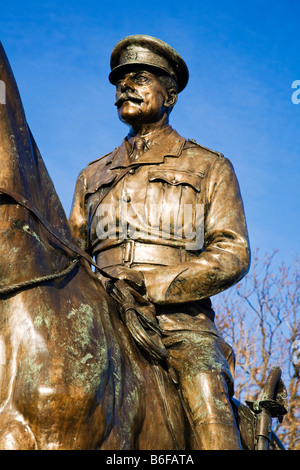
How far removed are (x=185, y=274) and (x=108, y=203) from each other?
3.17ft

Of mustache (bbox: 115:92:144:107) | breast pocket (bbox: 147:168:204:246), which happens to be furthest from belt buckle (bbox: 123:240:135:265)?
mustache (bbox: 115:92:144:107)

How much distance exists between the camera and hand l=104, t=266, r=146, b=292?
5.65 m

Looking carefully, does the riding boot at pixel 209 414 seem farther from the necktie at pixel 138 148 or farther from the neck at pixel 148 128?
the neck at pixel 148 128

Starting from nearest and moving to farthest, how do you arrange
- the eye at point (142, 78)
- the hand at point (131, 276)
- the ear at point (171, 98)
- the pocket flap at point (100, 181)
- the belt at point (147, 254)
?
the hand at point (131, 276) < the belt at point (147, 254) < the pocket flap at point (100, 181) < the eye at point (142, 78) < the ear at point (171, 98)

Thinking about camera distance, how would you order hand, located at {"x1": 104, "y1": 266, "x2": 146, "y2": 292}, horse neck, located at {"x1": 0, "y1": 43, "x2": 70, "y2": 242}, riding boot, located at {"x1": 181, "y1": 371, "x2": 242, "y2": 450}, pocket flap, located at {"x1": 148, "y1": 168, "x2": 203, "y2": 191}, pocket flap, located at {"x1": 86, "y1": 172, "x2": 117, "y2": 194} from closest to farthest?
horse neck, located at {"x1": 0, "y1": 43, "x2": 70, "y2": 242}
riding boot, located at {"x1": 181, "y1": 371, "x2": 242, "y2": 450}
hand, located at {"x1": 104, "y1": 266, "x2": 146, "y2": 292}
pocket flap, located at {"x1": 148, "y1": 168, "x2": 203, "y2": 191}
pocket flap, located at {"x1": 86, "y1": 172, "x2": 117, "y2": 194}

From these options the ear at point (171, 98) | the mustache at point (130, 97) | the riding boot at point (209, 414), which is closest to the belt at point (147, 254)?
the riding boot at point (209, 414)

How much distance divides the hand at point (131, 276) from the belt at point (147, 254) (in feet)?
0.83


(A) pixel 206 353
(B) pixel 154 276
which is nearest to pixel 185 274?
(B) pixel 154 276

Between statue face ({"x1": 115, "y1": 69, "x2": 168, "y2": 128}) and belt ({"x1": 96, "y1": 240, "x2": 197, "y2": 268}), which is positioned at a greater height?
statue face ({"x1": 115, "y1": 69, "x2": 168, "y2": 128})

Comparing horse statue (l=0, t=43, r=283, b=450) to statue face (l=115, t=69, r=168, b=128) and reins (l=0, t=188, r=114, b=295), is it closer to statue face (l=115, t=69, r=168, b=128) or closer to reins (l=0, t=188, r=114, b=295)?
reins (l=0, t=188, r=114, b=295)

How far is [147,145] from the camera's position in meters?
6.68

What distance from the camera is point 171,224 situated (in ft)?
20.1

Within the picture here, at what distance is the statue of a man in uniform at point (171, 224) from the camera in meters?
5.46

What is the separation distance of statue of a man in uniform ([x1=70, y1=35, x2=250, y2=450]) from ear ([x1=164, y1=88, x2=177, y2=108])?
12mm
